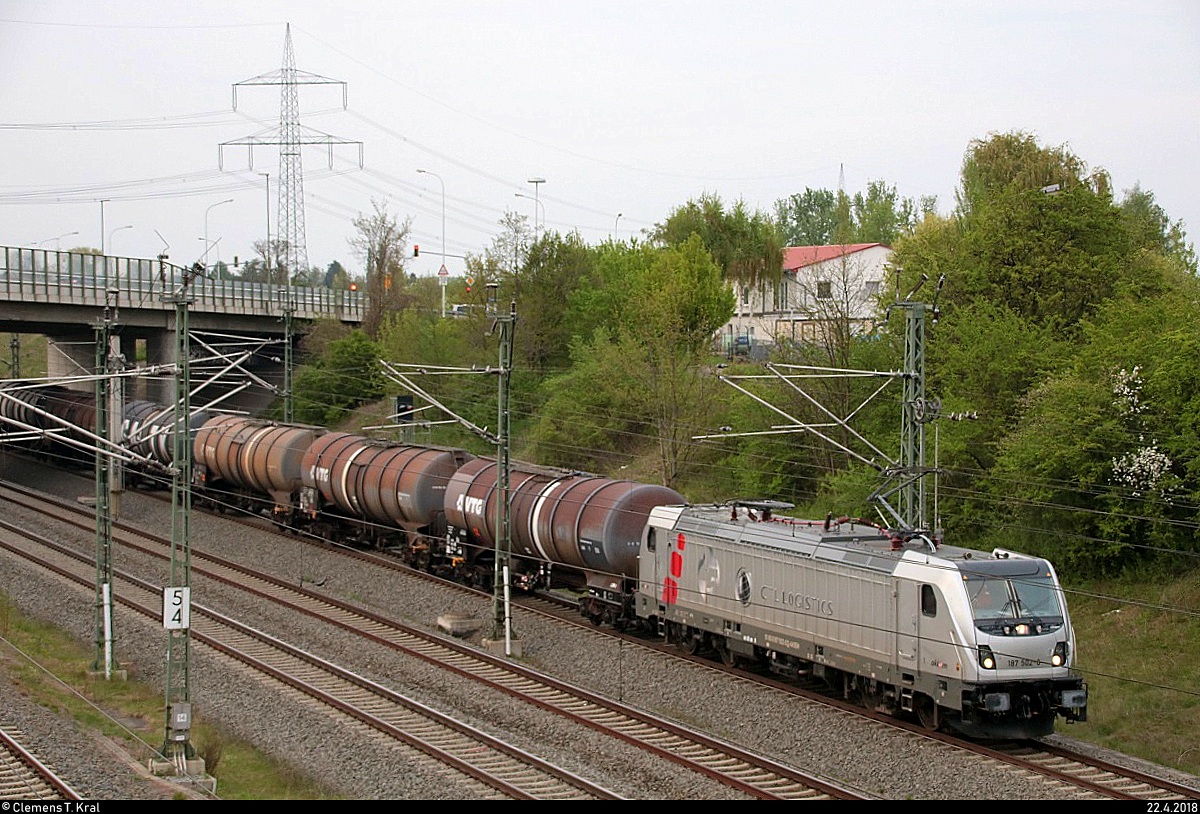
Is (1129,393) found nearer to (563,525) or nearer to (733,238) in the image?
(563,525)

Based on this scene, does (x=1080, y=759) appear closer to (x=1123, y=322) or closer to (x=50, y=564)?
(x=1123, y=322)

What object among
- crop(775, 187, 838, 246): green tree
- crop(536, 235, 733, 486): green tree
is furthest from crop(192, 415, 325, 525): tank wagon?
crop(775, 187, 838, 246): green tree

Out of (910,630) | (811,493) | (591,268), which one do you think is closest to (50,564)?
(811,493)

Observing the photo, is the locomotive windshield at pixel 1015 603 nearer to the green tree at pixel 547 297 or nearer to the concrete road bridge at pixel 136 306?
the concrete road bridge at pixel 136 306

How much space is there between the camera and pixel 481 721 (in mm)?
20906

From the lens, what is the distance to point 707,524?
2450 centimetres

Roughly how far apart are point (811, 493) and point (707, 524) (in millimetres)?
16606

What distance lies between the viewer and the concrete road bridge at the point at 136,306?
5188cm

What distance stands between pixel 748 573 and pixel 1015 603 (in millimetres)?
5621

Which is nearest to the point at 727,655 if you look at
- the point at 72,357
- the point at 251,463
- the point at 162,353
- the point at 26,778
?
the point at 26,778

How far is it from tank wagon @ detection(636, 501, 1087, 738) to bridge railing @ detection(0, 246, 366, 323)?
27.5 metres

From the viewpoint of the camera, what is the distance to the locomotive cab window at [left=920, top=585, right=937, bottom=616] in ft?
62.0

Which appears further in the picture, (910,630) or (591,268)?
(591,268)

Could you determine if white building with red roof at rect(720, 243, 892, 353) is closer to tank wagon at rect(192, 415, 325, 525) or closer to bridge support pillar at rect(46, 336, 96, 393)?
tank wagon at rect(192, 415, 325, 525)
